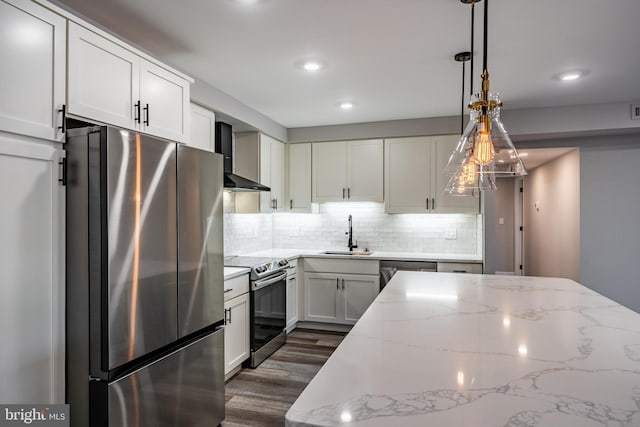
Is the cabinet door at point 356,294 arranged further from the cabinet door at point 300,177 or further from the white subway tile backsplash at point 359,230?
the cabinet door at point 300,177

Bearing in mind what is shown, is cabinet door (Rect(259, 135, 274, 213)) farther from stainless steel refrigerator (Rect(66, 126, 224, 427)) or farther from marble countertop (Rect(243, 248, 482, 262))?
stainless steel refrigerator (Rect(66, 126, 224, 427))

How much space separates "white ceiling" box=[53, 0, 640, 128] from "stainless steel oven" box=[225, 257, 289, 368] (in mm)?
1606

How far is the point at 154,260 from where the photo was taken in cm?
197

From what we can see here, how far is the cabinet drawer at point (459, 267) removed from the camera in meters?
4.14

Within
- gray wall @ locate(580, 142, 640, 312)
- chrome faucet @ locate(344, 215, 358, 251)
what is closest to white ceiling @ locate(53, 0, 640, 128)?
gray wall @ locate(580, 142, 640, 312)

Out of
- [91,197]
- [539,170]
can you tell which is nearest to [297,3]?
[91,197]

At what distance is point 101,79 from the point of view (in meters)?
1.92

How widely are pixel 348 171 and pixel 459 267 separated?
1717mm

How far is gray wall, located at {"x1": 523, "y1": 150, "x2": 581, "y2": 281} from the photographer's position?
4609 millimetres

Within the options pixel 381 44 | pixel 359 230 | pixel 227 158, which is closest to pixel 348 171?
pixel 359 230

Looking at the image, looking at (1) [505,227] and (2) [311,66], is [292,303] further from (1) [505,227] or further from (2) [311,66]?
(1) [505,227]

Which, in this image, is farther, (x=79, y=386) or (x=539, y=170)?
(x=539, y=170)

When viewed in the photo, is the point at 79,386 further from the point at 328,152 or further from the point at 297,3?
the point at 328,152

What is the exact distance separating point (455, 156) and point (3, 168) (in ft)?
6.53
